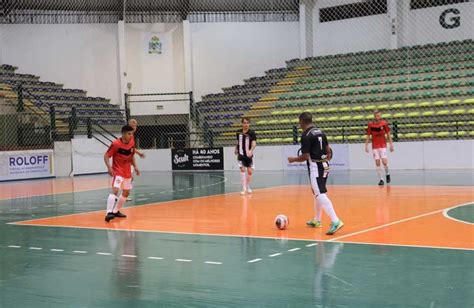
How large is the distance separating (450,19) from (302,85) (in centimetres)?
840

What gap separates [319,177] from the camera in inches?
405

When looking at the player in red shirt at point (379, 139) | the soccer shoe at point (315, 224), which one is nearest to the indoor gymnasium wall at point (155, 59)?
the player in red shirt at point (379, 139)

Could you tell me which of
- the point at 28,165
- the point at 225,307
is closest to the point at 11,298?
the point at 225,307

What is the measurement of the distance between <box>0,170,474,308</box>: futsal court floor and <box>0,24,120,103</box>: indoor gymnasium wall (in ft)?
79.0

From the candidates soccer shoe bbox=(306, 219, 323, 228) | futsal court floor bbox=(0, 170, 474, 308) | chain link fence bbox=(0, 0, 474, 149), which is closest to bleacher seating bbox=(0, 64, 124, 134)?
chain link fence bbox=(0, 0, 474, 149)

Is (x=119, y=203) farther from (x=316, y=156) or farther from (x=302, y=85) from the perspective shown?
(x=302, y=85)

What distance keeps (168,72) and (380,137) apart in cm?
2330

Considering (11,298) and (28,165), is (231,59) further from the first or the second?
(11,298)

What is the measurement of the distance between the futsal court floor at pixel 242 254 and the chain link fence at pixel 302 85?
16.1 meters

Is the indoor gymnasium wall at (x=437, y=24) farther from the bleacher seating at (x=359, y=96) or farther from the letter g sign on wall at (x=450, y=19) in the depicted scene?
the bleacher seating at (x=359, y=96)

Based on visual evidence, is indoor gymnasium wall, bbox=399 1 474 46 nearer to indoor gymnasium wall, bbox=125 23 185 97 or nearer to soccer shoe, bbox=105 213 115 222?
indoor gymnasium wall, bbox=125 23 185 97

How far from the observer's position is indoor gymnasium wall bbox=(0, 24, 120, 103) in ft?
126

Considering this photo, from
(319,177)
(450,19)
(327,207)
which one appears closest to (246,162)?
(319,177)

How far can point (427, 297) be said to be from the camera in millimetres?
6047
